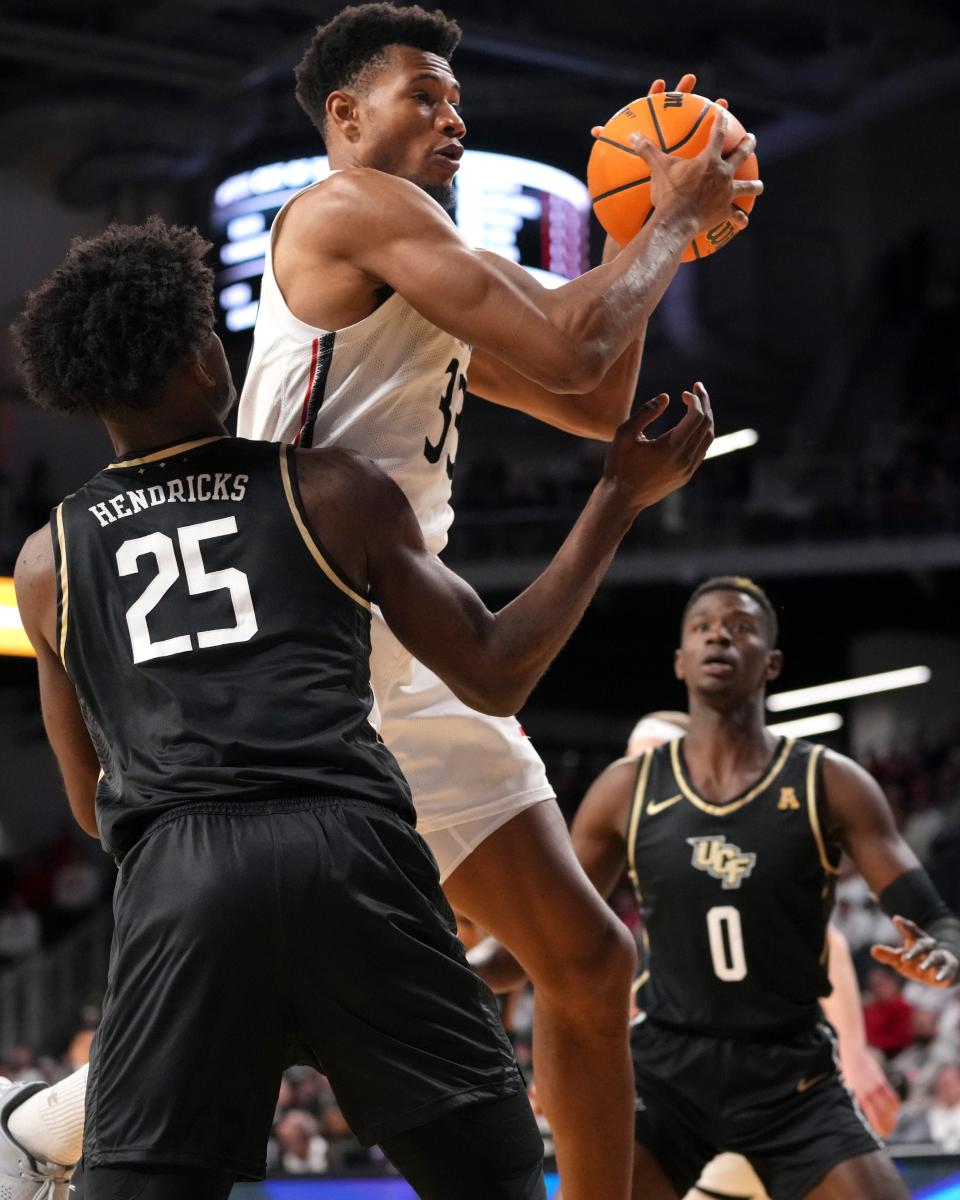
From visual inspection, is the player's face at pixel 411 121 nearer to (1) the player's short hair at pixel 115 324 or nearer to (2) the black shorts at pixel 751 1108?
(1) the player's short hair at pixel 115 324

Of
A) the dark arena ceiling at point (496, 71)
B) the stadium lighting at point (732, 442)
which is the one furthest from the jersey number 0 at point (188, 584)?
the stadium lighting at point (732, 442)

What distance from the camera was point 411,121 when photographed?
3064 mm

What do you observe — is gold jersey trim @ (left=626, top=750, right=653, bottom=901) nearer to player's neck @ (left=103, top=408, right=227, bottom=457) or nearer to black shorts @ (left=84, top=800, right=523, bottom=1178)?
black shorts @ (left=84, top=800, right=523, bottom=1178)

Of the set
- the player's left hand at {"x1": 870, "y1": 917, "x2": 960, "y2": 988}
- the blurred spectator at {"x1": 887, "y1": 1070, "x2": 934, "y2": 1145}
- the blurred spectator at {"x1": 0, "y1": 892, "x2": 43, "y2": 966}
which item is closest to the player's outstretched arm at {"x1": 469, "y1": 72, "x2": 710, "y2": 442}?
the player's left hand at {"x1": 870, "y1": 917, "x2": 960, "y2": 988}

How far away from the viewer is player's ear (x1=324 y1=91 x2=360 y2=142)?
3.12 meters

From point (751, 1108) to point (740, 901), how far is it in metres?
0.54

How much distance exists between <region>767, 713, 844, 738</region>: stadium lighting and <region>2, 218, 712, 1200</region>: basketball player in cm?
2083

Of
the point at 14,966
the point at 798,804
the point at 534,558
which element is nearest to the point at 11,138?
the point at 534,558

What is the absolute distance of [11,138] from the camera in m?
20.4

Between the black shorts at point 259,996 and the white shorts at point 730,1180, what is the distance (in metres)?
2.74

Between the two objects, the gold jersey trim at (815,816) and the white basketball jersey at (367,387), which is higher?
the white basketball jersey at (367,387)

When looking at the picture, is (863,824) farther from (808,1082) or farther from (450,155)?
(450,155)

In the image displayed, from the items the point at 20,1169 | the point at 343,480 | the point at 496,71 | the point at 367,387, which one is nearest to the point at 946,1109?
the point at 20,1169

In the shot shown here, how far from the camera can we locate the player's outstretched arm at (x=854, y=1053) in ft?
16.1
